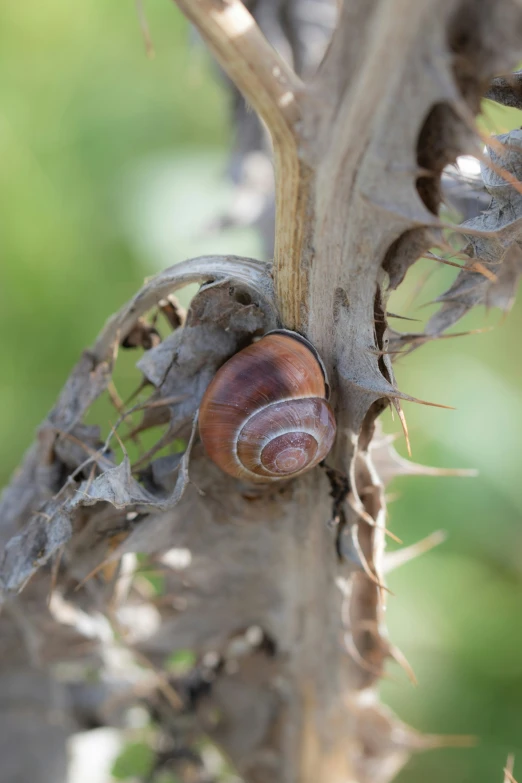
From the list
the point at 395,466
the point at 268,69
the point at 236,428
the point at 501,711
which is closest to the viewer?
the point at 268,69

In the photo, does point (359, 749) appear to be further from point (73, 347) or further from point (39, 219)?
point (39, 219)

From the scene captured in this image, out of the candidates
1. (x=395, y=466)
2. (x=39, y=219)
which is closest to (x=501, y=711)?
(x=395, y=466)

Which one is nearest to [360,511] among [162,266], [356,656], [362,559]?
[362,559]

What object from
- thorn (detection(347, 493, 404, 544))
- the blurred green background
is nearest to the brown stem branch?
thorn (detection(347, 493, 404, 544))

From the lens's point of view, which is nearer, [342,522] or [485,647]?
[342,522]

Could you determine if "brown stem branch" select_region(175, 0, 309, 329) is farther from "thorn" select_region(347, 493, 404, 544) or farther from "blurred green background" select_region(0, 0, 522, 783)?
"blurred green background" select_region(0, 0, 522, 783)

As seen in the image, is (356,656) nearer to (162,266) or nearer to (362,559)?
(362,559)
